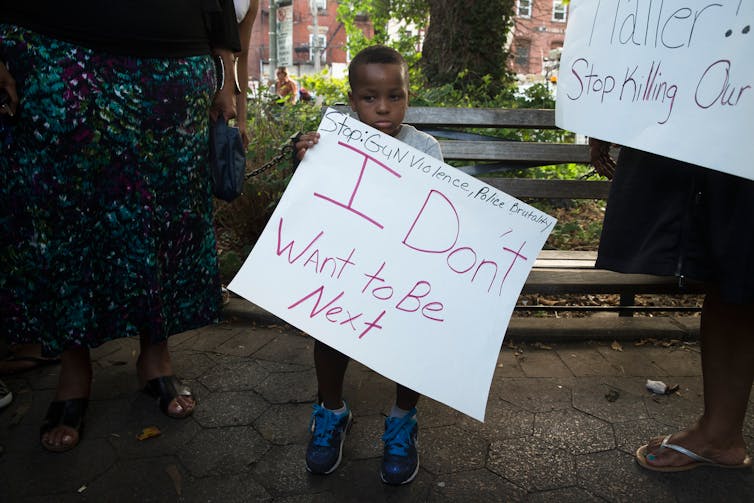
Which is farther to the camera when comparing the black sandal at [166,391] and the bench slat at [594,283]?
the bench slat at [594,283]

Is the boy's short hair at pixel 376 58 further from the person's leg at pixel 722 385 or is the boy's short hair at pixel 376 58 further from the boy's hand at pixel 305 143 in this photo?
the person's leg at pixel 722 385

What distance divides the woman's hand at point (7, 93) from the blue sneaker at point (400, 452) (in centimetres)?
144

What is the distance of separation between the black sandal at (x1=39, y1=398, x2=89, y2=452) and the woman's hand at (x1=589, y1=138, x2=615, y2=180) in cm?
192

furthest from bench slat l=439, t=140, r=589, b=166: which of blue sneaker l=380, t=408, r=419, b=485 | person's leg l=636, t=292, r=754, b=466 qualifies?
blue sneaker l=380, t=408, r=419, b=485

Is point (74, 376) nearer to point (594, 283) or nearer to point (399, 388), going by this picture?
point (399, 388)

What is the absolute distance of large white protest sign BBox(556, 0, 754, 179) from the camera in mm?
1215

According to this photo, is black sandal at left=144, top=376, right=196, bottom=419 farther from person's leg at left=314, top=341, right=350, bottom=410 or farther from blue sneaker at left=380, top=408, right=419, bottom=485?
blue sneaker at left=380, top=408, right=419, bottom=485

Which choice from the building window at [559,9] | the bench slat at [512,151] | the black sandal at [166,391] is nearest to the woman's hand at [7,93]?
the black sandal at [166,391]

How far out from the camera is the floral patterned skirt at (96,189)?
165cm

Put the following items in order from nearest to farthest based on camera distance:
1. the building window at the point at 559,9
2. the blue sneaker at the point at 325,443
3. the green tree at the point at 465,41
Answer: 1. the blue sneaker at the point at 325,443
2. the green tree at the point at 465,41
3. the building window at the point at 559,9

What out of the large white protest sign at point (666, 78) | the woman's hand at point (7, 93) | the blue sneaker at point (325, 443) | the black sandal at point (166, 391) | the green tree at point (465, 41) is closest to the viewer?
the large white protest sign at point (666, 78)

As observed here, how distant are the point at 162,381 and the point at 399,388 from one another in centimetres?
92

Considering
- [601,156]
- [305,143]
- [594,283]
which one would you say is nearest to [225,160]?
[305,143]

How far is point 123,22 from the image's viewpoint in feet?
5.51
